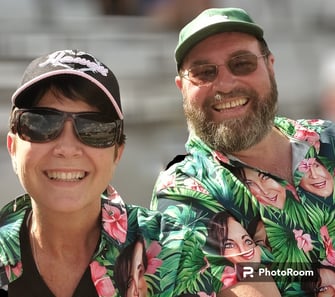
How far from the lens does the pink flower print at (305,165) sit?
8.52ft

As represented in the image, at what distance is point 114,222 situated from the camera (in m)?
2.02

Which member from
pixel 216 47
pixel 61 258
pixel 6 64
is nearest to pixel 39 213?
pixel 61 258

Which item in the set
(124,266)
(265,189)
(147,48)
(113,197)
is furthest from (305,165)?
(147,48)

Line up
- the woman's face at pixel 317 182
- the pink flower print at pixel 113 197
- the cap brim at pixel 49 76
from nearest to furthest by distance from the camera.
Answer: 1. the cap brim at pixel 49 76
2. the pink flower print at pixel 113 197
3. the woman's face at pixel 317 182

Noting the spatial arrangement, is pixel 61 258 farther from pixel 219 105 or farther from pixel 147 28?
pixel 147 28

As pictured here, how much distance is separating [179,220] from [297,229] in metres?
0.42

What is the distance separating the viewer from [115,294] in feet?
6.36

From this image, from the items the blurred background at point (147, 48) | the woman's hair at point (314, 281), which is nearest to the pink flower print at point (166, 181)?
the woman's hair at point (314, 281)

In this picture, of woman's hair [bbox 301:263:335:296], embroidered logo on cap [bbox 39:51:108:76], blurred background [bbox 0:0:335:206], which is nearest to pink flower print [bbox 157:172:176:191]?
woman's hair [bbox 301:263:335:296]

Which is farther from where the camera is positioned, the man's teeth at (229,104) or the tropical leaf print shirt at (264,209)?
the man's teeth at (229,104)

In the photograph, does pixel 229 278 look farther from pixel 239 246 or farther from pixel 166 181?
pixel 166 181

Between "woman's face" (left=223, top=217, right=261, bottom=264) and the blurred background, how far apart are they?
2625 millimetres

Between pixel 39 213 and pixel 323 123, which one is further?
pixel 323 123

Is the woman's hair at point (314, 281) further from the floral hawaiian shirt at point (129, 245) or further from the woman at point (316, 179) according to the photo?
the floral hawaiian shirt at point (129, 245)
